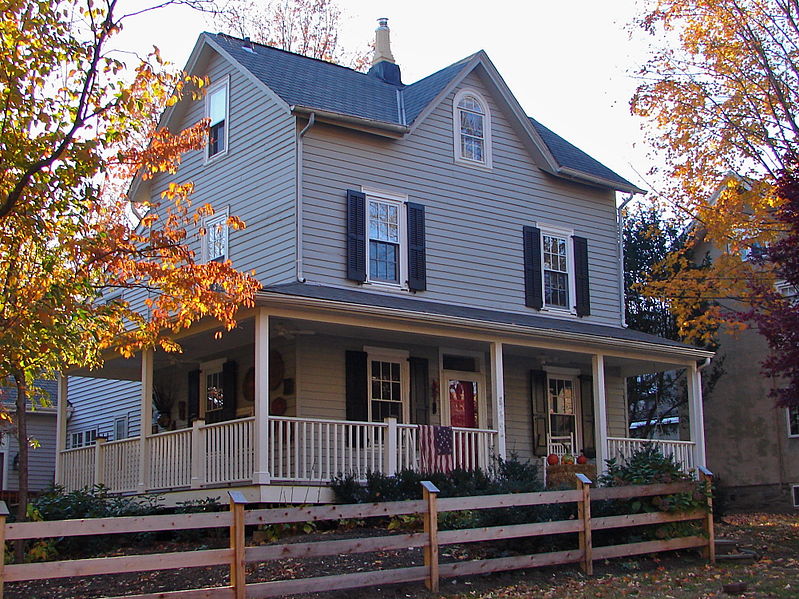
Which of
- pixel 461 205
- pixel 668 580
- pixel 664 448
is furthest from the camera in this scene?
pixel 461 205

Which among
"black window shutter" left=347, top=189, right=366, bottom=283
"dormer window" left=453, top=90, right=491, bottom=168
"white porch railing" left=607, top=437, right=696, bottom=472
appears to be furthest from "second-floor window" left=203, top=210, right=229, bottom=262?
"white porch railing" left=607, top=437, right=696, bottom=472

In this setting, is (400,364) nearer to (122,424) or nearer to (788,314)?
(788,314)

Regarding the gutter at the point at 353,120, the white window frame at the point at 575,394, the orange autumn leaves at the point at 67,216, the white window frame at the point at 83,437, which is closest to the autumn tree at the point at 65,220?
the orange autumn leaves at the point at 67,216

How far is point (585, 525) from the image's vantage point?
39.1 feet

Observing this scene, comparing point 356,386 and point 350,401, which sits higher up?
point 356,386

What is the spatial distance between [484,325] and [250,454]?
449cm

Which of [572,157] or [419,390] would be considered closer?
[419,390]

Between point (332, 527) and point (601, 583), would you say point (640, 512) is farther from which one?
point (332, 527)

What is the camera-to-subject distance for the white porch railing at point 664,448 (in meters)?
19.0

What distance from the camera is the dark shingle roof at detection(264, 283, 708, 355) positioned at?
52.0ft

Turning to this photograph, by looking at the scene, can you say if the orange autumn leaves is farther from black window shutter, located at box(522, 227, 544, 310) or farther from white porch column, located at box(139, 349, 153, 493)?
black window shutter, located at box(522, 227, 544, 310)

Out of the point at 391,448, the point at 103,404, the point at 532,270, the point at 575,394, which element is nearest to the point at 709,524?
Answer: the point at 391,448

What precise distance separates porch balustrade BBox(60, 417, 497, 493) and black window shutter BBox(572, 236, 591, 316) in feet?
13.9

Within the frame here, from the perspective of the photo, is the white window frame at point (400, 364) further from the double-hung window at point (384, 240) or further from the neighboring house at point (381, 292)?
the double-hung window at point (384, 240)
